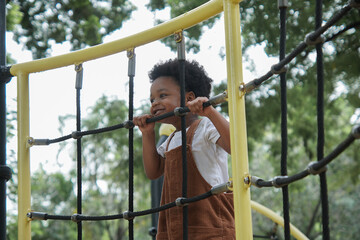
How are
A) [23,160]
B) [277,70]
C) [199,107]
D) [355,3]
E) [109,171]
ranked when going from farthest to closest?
[109,171], [23,160], [199,107], [277,70], [355,3]

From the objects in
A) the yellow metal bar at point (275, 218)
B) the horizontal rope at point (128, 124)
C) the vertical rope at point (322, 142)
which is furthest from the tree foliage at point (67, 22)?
the vertical rope at point (322, 142)

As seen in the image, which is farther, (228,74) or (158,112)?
(158,112)

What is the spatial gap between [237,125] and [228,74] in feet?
0.54

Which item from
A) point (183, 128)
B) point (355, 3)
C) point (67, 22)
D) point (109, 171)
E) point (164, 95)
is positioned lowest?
point (183, 128)

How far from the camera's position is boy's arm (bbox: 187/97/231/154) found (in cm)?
183

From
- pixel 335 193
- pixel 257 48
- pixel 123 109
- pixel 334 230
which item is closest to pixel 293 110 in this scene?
pixel 257 48

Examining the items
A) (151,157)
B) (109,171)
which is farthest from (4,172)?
(109,171)

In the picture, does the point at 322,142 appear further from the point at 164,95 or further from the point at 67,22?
the point at 67,22

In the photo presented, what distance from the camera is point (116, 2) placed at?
7512mm

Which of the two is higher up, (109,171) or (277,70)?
(109,171)

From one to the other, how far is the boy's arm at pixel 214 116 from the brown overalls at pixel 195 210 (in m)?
0.17

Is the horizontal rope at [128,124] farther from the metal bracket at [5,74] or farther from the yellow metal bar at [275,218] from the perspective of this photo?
the yellow metal bar at [275,218]

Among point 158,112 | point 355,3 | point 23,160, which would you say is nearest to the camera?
point 355,3

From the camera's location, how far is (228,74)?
172cm
